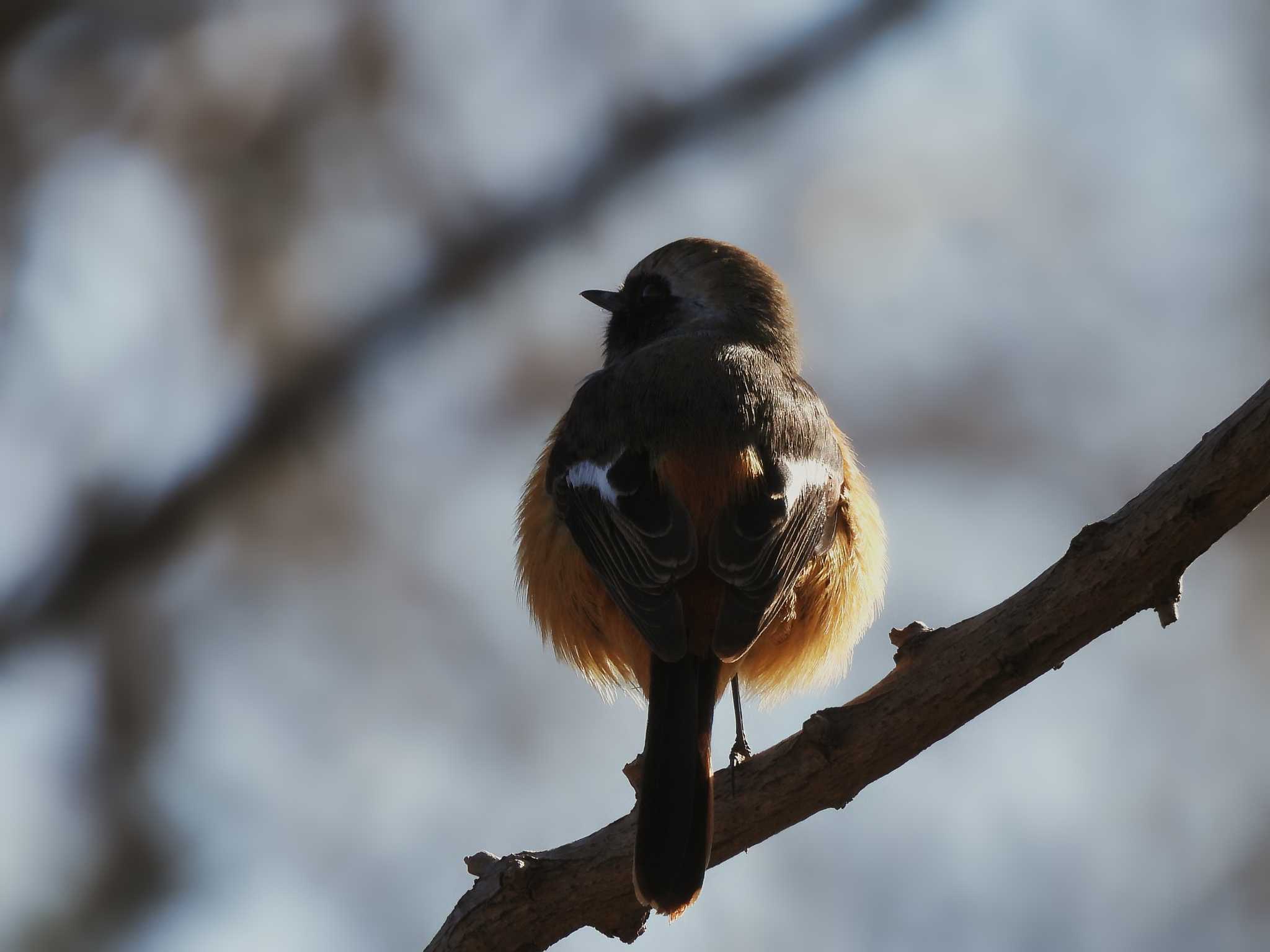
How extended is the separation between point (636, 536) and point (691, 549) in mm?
212

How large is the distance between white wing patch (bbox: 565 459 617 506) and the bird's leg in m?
0.73

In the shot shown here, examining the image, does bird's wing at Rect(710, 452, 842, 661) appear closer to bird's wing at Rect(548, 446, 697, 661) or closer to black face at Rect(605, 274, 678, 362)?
bird's wing at Rect(548, 446, 697, 661)

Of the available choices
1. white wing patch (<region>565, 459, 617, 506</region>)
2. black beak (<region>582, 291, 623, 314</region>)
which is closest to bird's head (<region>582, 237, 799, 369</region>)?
black beak (<region>582, 291, 623, 314</region>)

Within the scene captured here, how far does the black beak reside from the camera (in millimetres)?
6719

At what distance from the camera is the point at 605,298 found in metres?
6.75

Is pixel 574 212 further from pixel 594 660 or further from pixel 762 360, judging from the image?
pixel 594 660

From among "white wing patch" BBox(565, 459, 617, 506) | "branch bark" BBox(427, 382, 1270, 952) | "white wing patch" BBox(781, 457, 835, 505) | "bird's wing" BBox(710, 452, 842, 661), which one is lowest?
"branch bark" BBox(427, 382, 1270, 952)

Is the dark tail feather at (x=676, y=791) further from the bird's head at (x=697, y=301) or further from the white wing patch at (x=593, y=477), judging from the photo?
the bird's head at (x=697, y=301)

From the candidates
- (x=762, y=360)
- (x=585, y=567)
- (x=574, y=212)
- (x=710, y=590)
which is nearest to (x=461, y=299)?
(x=574, y=212)

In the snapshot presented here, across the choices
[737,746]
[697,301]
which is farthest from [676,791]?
[697,301]

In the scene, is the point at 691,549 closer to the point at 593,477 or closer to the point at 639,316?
the point at 593,477

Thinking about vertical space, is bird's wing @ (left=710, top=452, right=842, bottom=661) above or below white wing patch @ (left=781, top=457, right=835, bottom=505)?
below

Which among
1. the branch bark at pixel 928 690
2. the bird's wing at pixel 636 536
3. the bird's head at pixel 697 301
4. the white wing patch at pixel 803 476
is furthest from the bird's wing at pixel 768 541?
the bird's head at pixel 697 301

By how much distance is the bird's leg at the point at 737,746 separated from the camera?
404cm
